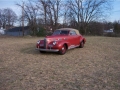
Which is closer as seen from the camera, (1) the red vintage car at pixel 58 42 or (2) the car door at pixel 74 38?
(1) the red vintage car at pixel 58 42

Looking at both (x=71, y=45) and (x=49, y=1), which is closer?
(x=71, y=45)

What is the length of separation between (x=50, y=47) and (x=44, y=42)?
0.47 m

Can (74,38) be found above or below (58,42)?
above

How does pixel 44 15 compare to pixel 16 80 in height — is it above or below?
above

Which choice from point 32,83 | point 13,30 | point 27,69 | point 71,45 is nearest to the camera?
point 32,83

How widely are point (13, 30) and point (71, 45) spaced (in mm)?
60862

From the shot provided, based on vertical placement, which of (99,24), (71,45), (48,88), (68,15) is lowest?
(48,88)

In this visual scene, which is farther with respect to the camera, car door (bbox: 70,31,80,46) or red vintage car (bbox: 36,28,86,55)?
car door (bbox: 70,31,80,46)

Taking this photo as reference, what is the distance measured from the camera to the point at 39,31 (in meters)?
32.8

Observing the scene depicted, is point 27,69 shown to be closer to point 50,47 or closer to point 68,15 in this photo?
point 50,47

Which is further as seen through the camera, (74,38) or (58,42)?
(74,38)

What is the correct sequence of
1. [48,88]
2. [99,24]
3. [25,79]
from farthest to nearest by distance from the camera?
[99,24], [25,79], [48,88]

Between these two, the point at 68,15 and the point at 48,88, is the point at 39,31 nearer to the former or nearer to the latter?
the point at 68,15

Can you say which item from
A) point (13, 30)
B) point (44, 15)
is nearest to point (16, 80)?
point (44, 15)
